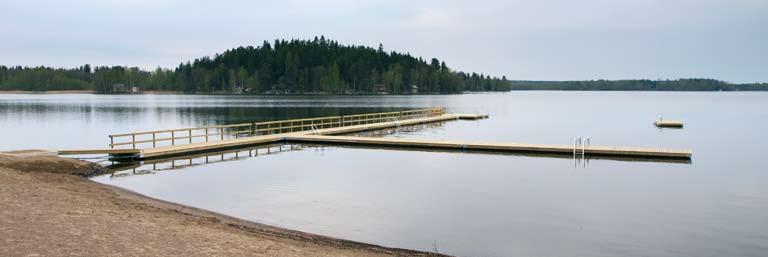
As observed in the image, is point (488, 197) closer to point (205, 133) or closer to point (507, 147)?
point (507, 147)

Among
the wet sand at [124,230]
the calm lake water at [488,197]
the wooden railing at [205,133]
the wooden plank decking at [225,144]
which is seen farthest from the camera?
the wooden railing at [205,133]

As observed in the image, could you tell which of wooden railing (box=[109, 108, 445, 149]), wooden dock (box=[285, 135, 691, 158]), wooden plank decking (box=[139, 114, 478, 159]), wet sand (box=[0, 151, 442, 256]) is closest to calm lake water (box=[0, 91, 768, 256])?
wooden dock (box=[285, 135, 691, 158])

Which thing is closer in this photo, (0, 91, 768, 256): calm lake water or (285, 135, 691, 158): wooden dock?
(0, 91, 768, 256): calm lake water

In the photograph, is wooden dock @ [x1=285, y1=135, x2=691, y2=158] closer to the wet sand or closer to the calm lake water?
the calm lake water

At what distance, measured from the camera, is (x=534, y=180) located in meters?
22.8

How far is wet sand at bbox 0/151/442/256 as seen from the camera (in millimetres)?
9516

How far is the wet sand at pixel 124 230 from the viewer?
9.52m

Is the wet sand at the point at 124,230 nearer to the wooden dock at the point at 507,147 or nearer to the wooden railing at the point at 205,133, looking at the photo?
the wooden railing at the point at 205,133

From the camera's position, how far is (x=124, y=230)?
11.0 meters

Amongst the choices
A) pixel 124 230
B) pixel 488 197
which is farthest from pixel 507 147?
pixel 124 230

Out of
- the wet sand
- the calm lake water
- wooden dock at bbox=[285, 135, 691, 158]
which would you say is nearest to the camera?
the wet sand

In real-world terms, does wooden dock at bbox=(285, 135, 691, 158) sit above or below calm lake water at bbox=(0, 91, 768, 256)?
above

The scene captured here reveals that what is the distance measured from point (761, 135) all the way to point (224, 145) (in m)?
40.6

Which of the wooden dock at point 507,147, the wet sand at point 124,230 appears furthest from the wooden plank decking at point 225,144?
the wet sand at point 124,230
